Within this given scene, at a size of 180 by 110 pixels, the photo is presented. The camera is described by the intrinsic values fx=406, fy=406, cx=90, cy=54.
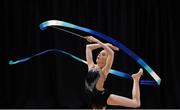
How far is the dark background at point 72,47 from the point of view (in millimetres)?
7441

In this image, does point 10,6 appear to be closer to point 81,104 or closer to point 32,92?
point 32,92

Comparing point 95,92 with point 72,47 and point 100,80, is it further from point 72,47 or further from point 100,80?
point 72,47

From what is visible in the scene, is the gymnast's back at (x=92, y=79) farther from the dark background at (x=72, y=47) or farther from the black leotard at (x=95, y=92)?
the dark background at (x=72, y=47)

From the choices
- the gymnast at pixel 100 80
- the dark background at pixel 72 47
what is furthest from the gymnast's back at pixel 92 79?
the dark background at pixel 72 47

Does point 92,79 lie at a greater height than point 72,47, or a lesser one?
greater

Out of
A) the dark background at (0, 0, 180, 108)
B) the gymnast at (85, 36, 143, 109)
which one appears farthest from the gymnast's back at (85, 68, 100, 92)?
the dark background at (0, 0, 180, 108)

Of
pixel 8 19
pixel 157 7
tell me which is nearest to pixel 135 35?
pixel 157 7

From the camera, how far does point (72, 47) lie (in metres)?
7.49

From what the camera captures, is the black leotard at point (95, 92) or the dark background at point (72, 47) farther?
the dark background at point (72, 47)

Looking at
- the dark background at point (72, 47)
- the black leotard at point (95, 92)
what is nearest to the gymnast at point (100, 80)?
the black leotard at point (95, 92)

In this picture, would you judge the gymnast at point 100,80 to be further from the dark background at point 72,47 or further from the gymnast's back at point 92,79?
the dark background at point 72,47

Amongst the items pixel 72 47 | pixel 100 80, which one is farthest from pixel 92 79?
pixel 72 47

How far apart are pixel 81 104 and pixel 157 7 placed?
89.8 inches

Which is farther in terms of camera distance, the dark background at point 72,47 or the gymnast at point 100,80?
the dark background at point 72,47
